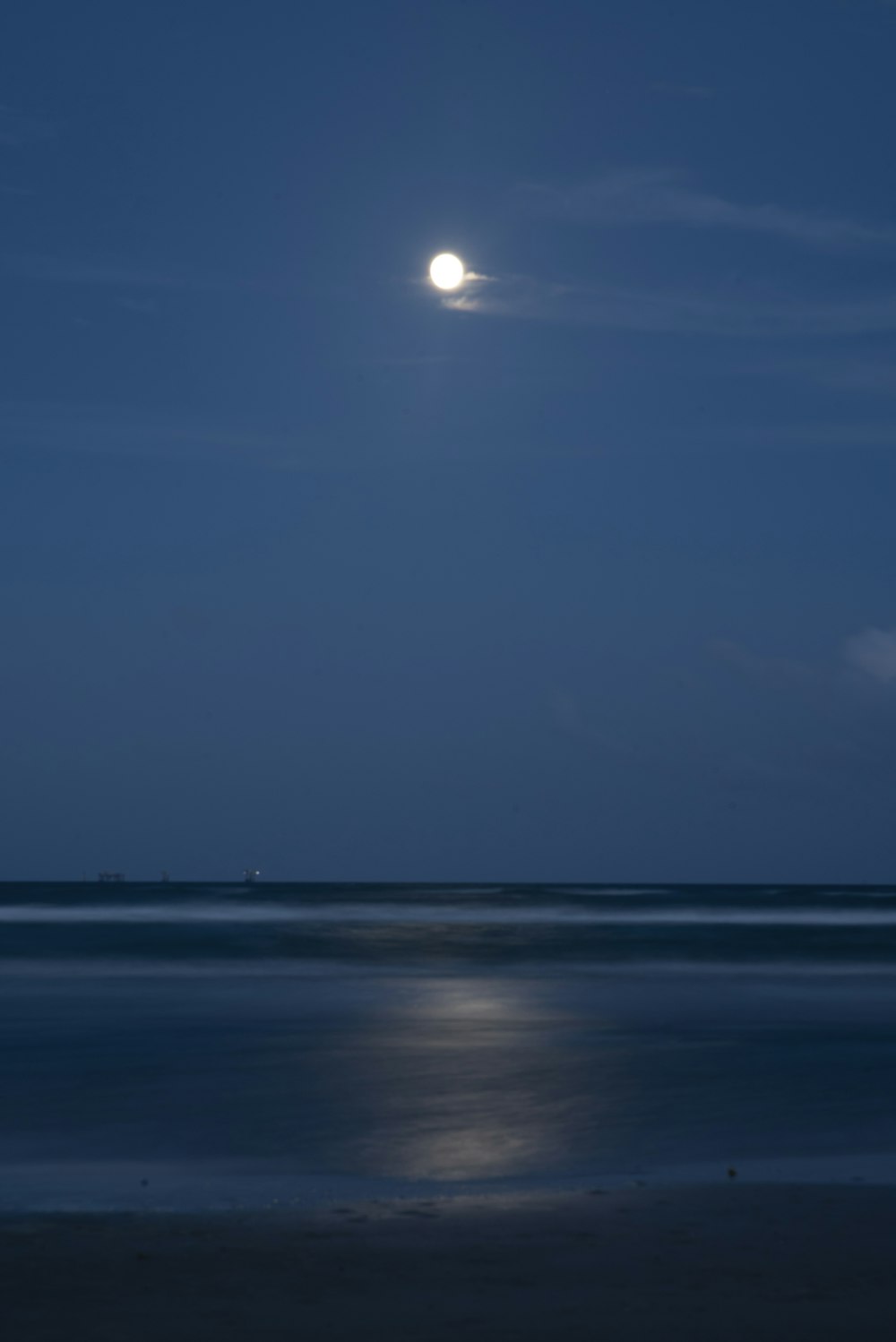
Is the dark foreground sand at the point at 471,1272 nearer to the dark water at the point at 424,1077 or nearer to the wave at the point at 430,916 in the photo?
the dark water at the point at 424,1077

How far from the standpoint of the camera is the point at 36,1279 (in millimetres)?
7715

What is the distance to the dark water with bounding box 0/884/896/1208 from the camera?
11.5m

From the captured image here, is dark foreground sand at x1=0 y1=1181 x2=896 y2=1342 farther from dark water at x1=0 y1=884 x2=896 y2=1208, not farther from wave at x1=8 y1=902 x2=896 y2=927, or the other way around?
wave at x1=8 y1=902 x2=896 y2=927

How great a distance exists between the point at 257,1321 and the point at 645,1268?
2.23m

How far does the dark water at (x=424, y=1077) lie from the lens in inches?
454

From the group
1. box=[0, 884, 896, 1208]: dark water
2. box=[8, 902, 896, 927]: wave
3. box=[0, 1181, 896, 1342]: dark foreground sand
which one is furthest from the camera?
box=[8, 902, 896, 927]: wave

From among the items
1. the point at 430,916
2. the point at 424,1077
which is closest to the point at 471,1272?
the point at 424,1077

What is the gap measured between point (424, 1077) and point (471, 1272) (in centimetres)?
959

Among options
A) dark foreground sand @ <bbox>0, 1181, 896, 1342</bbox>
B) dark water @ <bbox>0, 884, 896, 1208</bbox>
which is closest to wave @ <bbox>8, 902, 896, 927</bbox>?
dark water @ <bbox>0, 884, 896, 1208</bbox>

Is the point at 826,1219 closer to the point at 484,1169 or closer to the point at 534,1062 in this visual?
the point at 484,1169

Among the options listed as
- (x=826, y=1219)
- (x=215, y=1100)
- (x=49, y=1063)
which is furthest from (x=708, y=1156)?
(x=49, y=1063)

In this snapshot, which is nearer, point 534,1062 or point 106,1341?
point 106,1341

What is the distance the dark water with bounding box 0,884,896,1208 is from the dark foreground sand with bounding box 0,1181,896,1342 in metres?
1.15

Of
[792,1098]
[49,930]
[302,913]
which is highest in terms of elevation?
[302,913]
